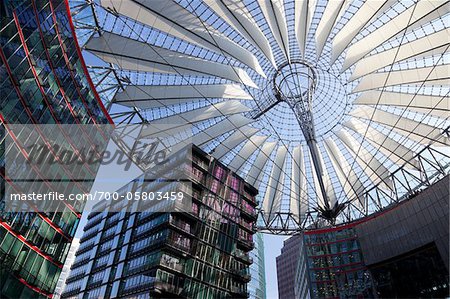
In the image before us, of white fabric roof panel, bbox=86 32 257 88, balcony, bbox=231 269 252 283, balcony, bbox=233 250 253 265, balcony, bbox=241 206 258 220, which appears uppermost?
white fabric roof panel, bbox=86 32 257 88

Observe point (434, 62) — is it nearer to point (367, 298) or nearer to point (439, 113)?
point (439, 113)

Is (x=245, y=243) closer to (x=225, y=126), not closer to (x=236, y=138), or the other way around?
(x=236, y=138)

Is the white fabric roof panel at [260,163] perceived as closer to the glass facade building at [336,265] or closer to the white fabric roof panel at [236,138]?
the white fabric roof panel at [236,138]

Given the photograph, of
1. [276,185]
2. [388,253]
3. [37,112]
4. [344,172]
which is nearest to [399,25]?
[344,172]

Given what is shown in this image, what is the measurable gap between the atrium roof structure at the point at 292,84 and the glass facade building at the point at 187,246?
359 centimetres

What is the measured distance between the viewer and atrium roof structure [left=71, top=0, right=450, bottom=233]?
29.2 meters

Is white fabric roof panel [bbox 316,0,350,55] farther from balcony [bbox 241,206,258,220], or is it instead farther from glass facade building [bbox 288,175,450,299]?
balcony [bbox 241,206,258,220]

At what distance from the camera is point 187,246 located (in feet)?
131

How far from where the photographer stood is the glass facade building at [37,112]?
22062 mm

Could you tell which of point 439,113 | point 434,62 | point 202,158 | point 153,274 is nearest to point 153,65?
point 202,158

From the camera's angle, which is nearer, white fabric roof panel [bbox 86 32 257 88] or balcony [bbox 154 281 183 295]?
white fabric roof panel [bbox 86 32 257 88]

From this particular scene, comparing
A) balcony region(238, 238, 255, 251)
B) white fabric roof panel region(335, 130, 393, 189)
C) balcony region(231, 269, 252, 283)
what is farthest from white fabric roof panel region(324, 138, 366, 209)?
balcony region(231, 269, 252, 283)

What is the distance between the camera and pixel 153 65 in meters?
31.7

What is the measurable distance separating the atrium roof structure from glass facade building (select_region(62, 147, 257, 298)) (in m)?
3.59
